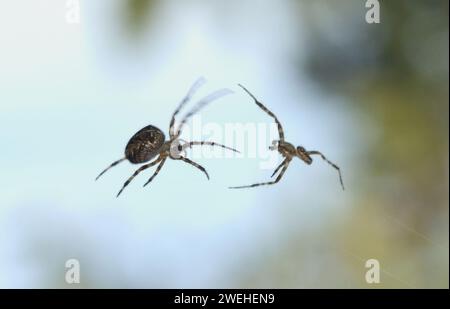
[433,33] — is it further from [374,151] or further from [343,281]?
[343,281]

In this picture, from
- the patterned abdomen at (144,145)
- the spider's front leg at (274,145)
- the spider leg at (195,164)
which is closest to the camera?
the patterned abdomen at (144,145)

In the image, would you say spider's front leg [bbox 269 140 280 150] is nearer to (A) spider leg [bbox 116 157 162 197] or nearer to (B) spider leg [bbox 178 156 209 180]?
(B) spider leg [bbox 178 156 209 180]

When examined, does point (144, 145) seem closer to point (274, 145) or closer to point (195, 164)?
point (195, 164)

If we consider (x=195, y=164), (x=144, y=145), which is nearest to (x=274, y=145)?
(x=195, y=164)

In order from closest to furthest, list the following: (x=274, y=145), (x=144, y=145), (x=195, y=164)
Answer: (x=144, y=145) < (x=195, y=164) < (x=274, y=145)

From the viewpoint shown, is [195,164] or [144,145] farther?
[195,164]

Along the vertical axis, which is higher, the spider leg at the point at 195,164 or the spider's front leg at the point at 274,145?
the spider's front leg at the point at 274,145

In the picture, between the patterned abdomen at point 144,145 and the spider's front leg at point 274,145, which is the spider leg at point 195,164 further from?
the spider's front leg at point 274,145

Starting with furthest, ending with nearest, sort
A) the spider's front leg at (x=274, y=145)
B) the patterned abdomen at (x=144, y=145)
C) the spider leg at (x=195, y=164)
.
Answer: the spider's front leg at (x=274, y=145) → the spider leg at (x=195, y=164) → the patterned abdomen at (x=144, y=145)

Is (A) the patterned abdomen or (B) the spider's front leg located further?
(B) the spider's front leg
